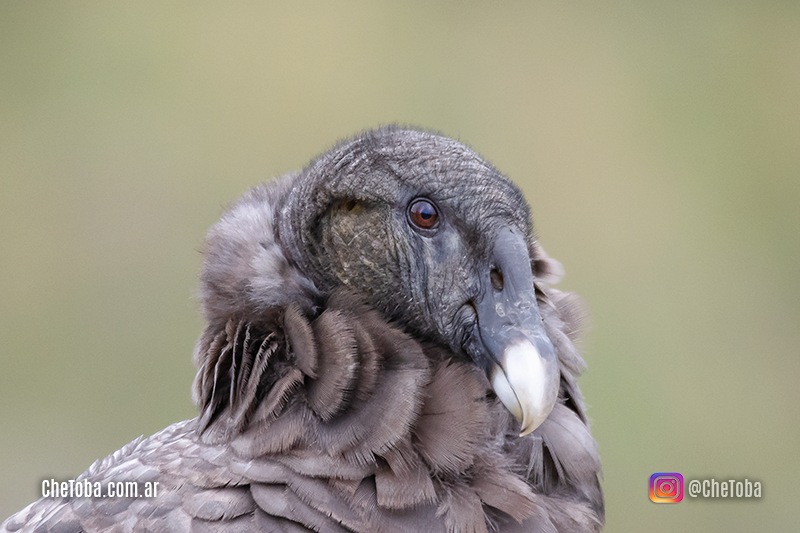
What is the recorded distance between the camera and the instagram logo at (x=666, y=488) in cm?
242

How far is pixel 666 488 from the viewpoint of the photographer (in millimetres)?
2459

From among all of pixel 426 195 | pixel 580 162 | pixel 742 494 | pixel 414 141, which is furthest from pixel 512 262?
pixel 580 162

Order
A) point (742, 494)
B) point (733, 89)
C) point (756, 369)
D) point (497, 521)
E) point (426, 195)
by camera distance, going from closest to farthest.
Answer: point (497, 521) < point (426, 195) < point (742, 494) < point (756, 369) < point (733, 89)

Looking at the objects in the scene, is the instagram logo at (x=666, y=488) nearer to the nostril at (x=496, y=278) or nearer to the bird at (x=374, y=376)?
the bird at (x=374, y=376)

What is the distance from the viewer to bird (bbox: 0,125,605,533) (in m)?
1.63

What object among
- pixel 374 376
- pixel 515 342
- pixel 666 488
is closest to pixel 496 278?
pixel 515 342

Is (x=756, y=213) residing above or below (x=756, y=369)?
above

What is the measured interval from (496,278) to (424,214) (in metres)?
0.23

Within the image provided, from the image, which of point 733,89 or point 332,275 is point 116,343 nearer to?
point 332,275

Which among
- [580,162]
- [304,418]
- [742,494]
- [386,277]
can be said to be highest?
[580,162]

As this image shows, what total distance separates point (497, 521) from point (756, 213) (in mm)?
3844

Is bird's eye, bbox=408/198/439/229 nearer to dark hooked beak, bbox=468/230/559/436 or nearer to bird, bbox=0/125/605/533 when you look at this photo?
bird, bbox=0/125/605/533

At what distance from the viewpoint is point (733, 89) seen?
16.2ft

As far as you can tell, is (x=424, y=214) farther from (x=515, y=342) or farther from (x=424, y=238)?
(x=515, y=342)
